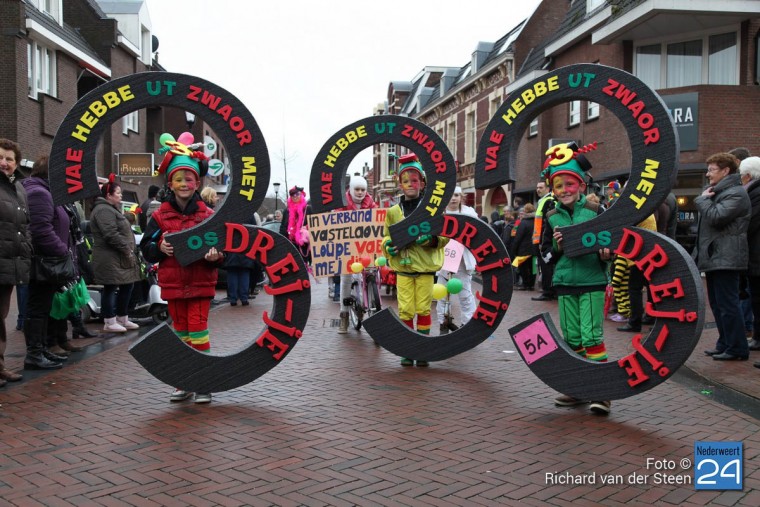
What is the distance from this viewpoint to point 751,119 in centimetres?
1747

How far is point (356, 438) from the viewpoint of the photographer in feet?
14.9

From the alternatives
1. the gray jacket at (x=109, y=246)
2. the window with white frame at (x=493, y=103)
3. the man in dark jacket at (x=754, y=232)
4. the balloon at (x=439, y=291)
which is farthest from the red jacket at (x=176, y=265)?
the window with white frame at (x=493, y=103)

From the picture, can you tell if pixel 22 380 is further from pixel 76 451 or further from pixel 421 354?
pixel 421 354

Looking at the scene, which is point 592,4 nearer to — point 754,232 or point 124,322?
point 754,232

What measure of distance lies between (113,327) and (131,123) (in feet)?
71.9

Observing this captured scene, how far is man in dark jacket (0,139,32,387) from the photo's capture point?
5820 millimetres

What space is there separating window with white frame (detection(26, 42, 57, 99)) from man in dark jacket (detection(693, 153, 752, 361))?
61.2ft

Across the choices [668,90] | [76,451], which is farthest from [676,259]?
[668,90]

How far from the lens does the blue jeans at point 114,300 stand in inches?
353

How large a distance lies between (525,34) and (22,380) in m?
24.8

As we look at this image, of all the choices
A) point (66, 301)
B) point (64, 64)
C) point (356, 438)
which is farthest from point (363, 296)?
point (64, 64)

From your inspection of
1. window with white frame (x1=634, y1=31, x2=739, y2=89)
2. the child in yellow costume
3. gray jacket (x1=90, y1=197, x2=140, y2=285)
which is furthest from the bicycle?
window with white frame (x1=634, y1=31, x2=739, y2=89)

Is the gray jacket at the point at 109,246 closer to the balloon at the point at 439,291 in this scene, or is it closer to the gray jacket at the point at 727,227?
the balloon at the point at 439,291

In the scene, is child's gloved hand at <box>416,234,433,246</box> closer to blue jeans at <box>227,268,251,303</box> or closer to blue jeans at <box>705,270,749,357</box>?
blue jeans at <box>705,270,749,357</box>
